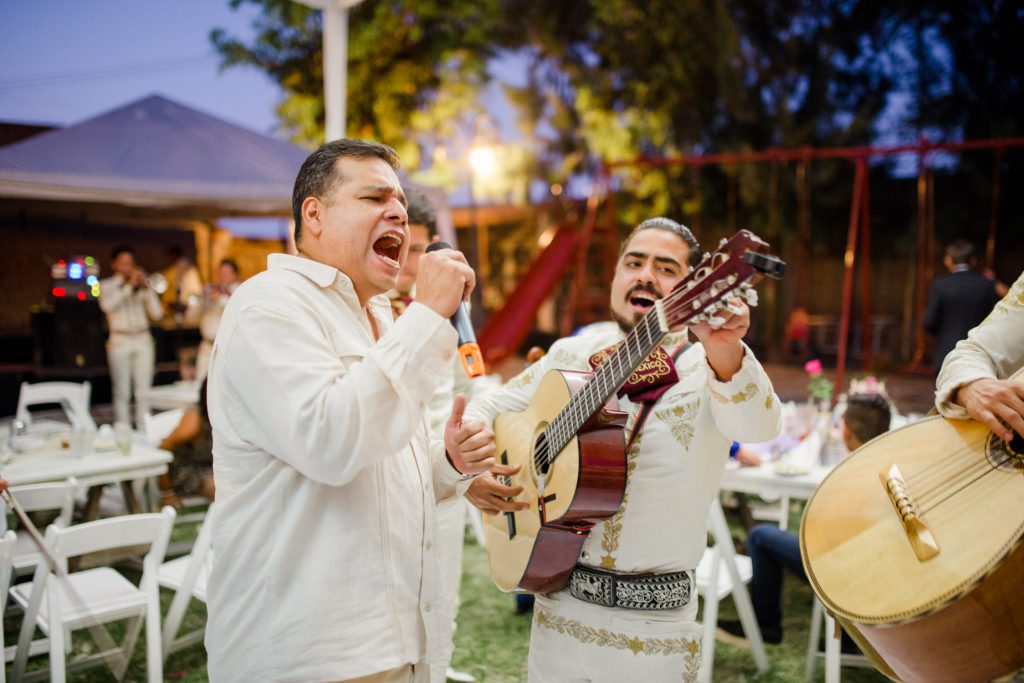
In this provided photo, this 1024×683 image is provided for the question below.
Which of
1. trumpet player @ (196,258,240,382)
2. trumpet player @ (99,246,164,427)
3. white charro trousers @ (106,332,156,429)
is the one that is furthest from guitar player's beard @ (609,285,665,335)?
white charro trousers @ (106,332,156,429)

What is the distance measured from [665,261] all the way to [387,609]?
128 centimetres

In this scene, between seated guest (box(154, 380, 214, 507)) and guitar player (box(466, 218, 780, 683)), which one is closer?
guitar player (box(466, 218, 780, 683))

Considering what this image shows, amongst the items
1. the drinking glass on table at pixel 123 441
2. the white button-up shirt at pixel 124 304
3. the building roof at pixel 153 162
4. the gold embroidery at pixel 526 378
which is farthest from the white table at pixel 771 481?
the white button-up shirt at pixel 124 304

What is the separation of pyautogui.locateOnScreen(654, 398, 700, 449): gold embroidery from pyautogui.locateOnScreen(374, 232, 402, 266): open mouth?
2.93 ft

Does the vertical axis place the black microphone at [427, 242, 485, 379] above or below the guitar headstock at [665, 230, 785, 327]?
below

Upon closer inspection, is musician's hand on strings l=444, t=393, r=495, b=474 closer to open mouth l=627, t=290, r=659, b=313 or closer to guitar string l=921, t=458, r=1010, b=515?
open mouth l=627, t=290, r=659, b=313

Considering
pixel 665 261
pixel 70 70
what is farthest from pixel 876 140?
pixel 70 70

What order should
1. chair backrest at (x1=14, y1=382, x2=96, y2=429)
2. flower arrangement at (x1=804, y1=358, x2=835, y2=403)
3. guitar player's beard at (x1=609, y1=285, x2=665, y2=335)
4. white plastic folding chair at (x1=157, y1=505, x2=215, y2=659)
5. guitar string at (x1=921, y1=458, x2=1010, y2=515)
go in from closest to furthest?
guitar string at (x1=921, y1=458, x2=1010, y2=515) → guitar player's beard at (x1=609, y1=285, x2=665, y2=335) → white plastic folding chair at (x1=157, y1=505, x2=215, y2=659) → flower arrangement at (x1=804, y1=358, x2=835, y2=403) → chair backrest at (x1=14, y1=382, x2=96, y2=429)

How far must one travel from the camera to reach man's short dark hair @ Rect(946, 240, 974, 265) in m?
6.56

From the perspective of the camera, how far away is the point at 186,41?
203ft

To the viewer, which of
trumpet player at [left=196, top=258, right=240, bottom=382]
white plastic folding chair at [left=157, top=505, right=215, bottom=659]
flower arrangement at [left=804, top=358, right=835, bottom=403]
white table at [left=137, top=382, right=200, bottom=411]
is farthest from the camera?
trumpet player at [left=196, top=258, right=240, bottom=382]

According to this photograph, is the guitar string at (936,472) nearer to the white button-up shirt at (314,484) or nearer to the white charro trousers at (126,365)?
the white button-up shirt at (314,484)

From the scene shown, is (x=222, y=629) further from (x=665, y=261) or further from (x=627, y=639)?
(x=665, y=261)

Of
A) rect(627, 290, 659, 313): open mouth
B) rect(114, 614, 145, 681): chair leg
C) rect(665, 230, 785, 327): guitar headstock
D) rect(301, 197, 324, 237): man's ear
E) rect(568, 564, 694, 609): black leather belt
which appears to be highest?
rect(301, 197, 324, 237): man's ear
